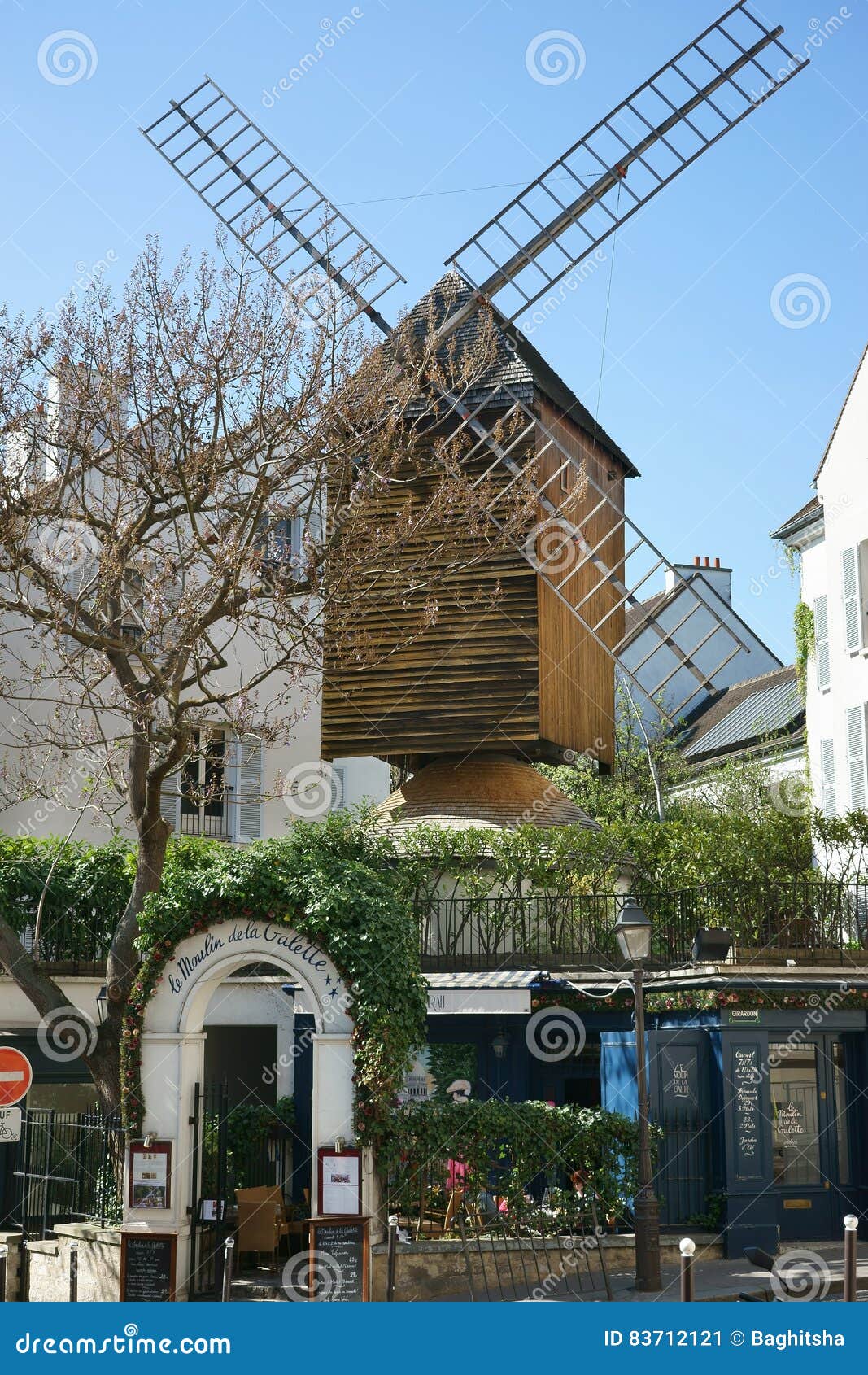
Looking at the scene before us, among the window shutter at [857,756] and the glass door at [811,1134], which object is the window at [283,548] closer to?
the glass door at [811,1134]

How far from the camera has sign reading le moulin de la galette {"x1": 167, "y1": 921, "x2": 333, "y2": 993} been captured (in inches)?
521

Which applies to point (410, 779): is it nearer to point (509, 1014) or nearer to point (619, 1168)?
point (509, 1014)

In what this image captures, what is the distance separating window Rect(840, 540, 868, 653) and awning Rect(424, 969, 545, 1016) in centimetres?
1015

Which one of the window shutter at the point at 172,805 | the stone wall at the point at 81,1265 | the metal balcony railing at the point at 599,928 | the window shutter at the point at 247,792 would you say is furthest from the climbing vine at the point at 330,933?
the window shutter at the point at 247,792

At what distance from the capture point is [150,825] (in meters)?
14.9

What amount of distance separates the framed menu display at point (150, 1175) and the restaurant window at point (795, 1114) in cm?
721

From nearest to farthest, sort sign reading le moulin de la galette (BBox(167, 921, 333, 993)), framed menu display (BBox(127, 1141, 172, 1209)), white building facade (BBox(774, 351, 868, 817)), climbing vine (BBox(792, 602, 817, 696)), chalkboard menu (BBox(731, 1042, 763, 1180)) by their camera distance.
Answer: framed menu display (BBox(127, 1141, 172, 1209)) → sign reading le moulin de la galette (BBox(167, 921, 333, 993)) → chalkboard menu (BBox(731, 1042, 763, 1180)) → white building facade (BBox(774, 351, 868, 817)) → climbing vine (BBox(792, 602, 817, 696))

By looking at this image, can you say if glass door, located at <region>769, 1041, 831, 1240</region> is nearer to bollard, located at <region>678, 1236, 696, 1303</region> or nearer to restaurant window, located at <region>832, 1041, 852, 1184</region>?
restaurant window, located at <region>832, 1041, 852, 1184</region>

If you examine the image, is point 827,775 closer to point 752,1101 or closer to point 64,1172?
point 752,1101

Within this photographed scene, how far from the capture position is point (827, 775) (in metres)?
26.2

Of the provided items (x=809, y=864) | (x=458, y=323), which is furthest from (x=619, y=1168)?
(x=458, y=323)

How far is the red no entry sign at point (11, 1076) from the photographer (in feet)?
40.9

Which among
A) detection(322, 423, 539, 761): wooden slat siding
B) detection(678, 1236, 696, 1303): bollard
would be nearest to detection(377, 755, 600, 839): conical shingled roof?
detection(322, 423, 539, 761): wooden slat siding

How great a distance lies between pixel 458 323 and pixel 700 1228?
43.8 feet
